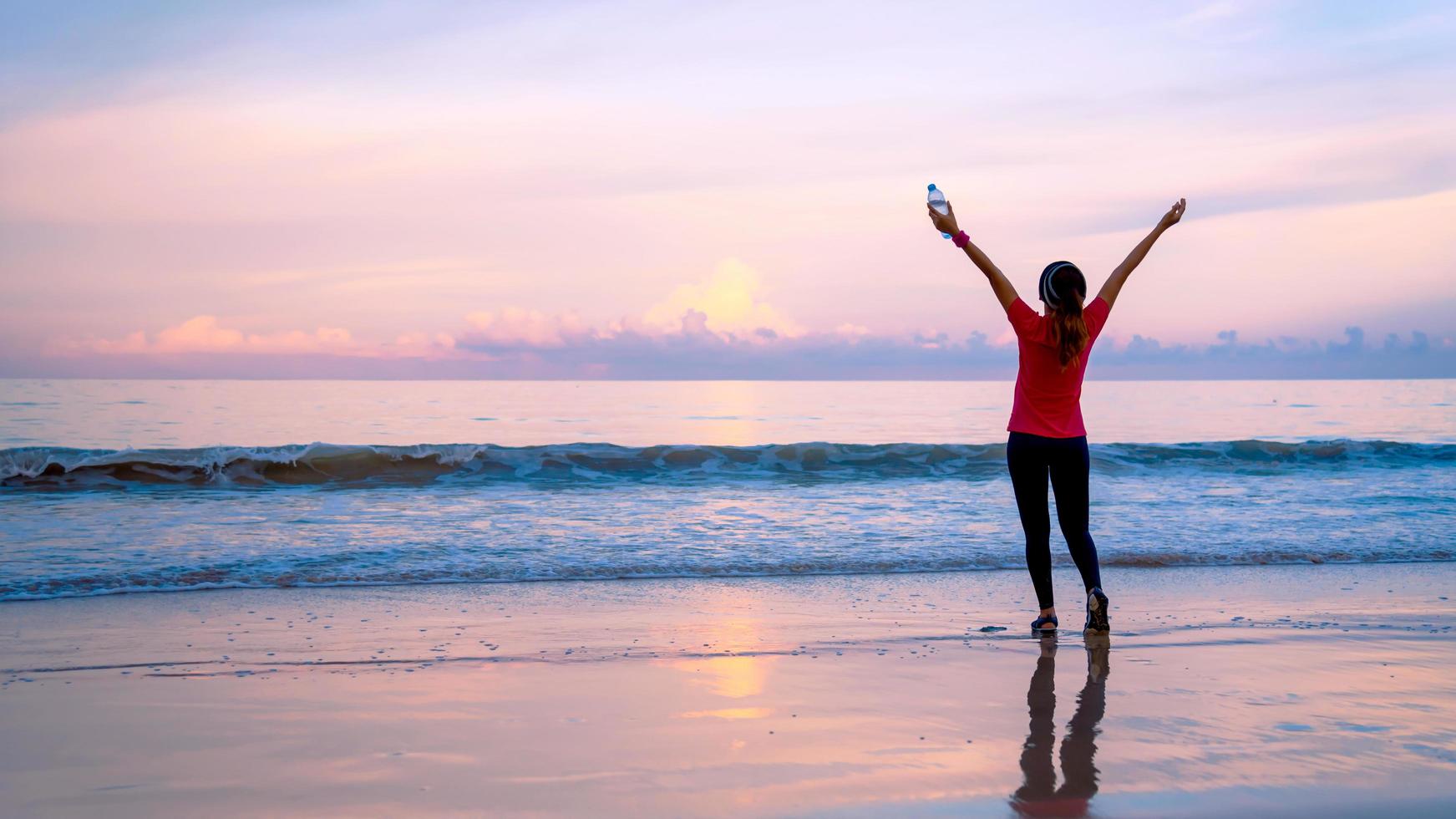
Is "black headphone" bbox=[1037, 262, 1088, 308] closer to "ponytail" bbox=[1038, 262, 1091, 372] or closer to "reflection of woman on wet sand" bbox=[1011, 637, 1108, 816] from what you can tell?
"ponytail" bbox=[1038, 262, 1091, 372]

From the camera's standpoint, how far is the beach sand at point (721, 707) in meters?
3.04

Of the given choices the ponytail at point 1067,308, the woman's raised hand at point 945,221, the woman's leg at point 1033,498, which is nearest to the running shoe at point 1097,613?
the woman's leg at point 1033,498

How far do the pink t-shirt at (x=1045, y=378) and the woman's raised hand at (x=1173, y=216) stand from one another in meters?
0.48

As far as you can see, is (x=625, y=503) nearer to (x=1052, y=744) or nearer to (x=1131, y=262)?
(x=1131, y=262)

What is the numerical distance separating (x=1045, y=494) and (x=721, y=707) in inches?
92.2

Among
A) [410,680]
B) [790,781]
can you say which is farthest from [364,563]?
[790,781]

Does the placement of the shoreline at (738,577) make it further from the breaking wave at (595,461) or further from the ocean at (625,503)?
the breaking wave at (595,461)

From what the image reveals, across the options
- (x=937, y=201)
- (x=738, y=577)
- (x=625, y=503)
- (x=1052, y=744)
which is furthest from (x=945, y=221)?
(x=625, y=503)

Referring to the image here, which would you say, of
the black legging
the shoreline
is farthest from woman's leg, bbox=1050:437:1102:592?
the shoreline

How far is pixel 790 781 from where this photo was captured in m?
3.10

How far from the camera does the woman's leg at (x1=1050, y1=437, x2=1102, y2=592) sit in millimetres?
5043

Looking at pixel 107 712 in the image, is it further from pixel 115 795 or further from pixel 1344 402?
pixel 1344 402

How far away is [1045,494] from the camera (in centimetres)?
539

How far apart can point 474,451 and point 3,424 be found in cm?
1290
